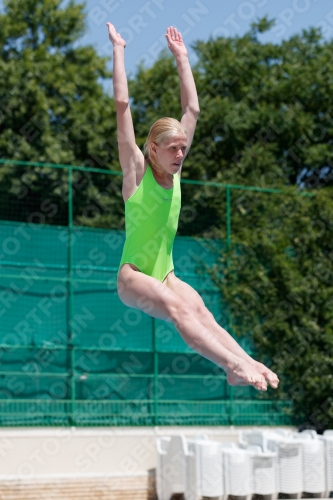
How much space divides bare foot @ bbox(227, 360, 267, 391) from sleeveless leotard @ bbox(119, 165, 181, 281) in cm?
81

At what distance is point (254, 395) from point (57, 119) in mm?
10710

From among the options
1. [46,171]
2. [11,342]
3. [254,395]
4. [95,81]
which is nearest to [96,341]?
[11,342]

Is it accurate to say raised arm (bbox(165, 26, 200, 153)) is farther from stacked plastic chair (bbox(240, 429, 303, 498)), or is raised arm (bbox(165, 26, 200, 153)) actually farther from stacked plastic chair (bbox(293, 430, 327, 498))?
stacked plastic chair (bbox(293, 430, 327, 498))

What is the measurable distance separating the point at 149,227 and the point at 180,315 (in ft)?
2.05

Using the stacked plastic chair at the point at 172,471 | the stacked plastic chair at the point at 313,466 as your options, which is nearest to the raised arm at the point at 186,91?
the stacked plastic chair at the point at 172,471

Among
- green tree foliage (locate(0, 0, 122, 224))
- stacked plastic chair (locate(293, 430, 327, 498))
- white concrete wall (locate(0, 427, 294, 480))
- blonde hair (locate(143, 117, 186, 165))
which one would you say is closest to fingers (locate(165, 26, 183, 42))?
blonde hair (locate(143, 117, 186, 165))

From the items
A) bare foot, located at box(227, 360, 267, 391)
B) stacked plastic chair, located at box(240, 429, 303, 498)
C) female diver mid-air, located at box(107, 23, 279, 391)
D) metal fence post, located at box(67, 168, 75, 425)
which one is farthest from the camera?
metal fence post, located at box(67, 168, 75, 425)

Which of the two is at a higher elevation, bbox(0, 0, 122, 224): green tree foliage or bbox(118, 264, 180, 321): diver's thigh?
bbox(0, 0, 122, 224): green tree foliage

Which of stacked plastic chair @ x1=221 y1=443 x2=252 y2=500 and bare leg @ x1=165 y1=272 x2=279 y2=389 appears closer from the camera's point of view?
bare leg @ x1=165 y1=272 x2=279 y2=389

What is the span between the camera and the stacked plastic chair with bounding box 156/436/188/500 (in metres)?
10.7

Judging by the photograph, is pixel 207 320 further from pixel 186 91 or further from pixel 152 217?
pixel 186 91

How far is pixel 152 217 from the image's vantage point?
501 cm

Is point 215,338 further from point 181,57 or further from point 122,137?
point 181,57

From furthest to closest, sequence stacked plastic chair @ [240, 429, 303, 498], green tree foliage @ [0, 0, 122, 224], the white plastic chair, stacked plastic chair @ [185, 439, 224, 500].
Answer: green tree foliage @ [0, 0, 122, 224]
stacked plastic chair @ [240, 429, 303, 498]
the white plastic chair
stacked plastic chair @ [185, 439, 224, 500]
